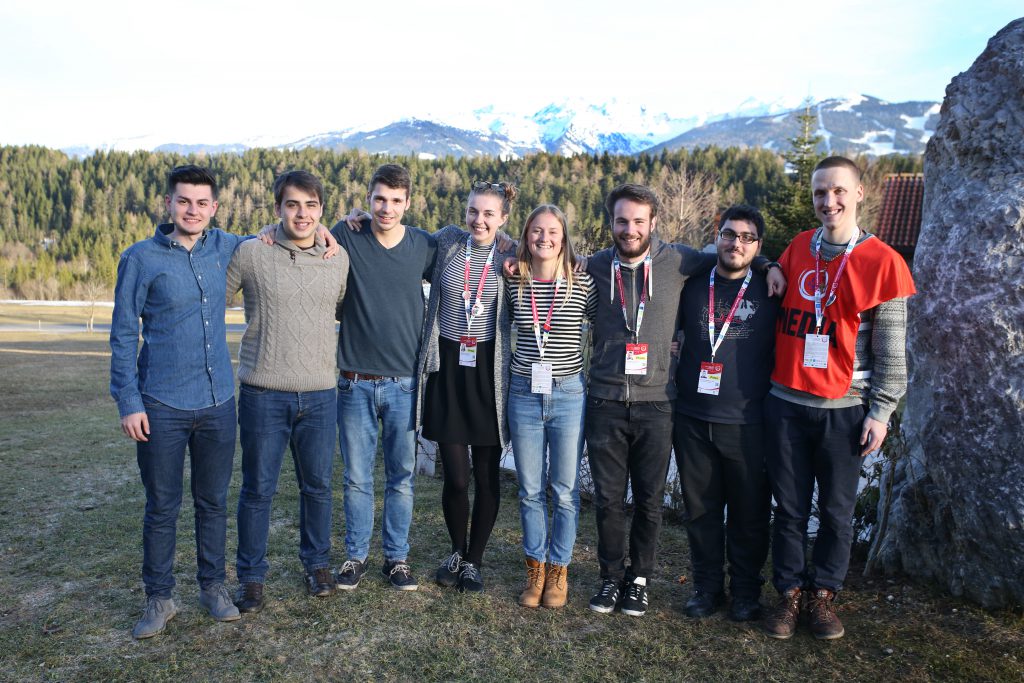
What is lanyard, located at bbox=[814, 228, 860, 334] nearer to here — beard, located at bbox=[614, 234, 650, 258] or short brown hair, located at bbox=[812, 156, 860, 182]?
short brown hair, located at bbox=[812, 156, 860, 182]

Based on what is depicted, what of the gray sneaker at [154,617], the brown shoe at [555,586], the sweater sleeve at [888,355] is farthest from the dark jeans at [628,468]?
the gray sneaker at [154,617]

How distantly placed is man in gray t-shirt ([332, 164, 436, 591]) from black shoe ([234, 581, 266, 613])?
0.44 metres

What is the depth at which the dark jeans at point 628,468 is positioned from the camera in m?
3.69

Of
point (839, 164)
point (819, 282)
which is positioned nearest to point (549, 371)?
point (819, 282)

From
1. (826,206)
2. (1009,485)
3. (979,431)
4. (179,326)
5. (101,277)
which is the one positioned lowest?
(101,277)

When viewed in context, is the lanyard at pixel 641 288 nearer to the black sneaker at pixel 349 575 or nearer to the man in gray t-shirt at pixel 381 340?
the man in gray t-shirt at pixel 381 340

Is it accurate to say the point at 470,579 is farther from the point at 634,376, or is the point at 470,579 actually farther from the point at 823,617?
the point at 823,617

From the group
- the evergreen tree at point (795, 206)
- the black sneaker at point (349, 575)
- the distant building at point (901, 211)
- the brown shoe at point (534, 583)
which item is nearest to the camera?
the brown shoe at point (534, 583)

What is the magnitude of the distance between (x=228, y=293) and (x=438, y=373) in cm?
116

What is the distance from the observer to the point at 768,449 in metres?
3.57

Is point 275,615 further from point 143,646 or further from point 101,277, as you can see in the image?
point 101,277

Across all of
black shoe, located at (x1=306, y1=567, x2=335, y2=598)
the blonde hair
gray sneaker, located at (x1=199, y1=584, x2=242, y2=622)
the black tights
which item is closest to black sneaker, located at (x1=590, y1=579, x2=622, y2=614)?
the black tights

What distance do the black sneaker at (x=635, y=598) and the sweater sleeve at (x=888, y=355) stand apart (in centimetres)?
147

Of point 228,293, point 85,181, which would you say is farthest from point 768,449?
point 85,181
